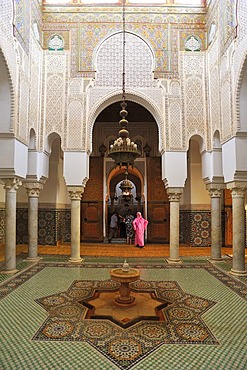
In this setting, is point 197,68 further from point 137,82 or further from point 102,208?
point 102,208

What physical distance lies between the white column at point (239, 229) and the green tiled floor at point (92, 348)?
0.91m

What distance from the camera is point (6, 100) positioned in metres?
5.54

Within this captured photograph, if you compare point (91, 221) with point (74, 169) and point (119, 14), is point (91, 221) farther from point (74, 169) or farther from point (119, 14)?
point (119, 14)

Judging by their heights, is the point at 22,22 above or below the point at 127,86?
above

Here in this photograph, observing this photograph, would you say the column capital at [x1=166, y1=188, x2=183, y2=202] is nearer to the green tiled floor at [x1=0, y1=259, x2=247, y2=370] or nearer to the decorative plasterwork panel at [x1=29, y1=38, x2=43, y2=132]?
the green tiled floor at [x1=0, y1=259, x2=247, y2=370]

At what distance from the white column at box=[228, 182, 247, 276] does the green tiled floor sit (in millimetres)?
909

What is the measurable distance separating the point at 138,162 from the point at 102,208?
2.19 m

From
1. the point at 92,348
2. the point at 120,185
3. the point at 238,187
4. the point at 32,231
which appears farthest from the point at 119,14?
the point at 92,348

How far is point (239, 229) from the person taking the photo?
5.84 meters

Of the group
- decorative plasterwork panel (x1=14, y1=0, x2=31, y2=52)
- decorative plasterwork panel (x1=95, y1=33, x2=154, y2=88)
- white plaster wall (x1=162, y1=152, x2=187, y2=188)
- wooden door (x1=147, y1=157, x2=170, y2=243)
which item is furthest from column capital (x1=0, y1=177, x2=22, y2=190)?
wooden door (x1=147, y1=157, x2=170, y2=243)

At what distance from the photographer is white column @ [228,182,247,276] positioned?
18.9 ft

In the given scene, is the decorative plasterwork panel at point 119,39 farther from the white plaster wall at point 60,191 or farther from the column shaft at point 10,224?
the white plaster wall at point 60,191

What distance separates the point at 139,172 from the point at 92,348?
8404mm

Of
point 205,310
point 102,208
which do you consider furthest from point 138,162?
point 205,310
